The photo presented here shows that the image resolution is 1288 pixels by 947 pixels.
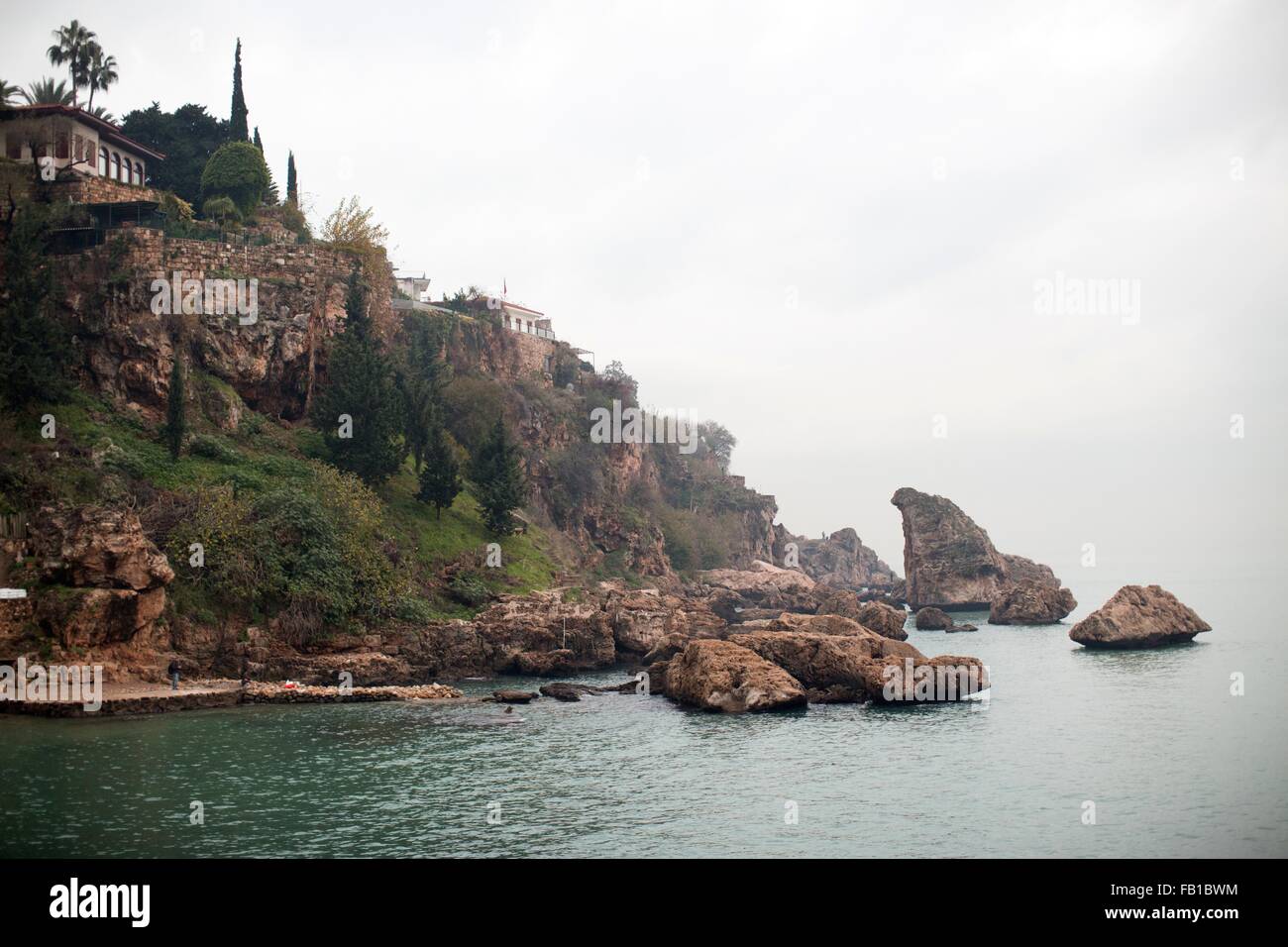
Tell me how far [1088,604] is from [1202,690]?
86070 millimetres

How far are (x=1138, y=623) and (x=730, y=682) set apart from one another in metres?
30.4

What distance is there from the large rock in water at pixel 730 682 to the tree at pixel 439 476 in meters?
20.4

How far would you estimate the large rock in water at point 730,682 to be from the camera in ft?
132

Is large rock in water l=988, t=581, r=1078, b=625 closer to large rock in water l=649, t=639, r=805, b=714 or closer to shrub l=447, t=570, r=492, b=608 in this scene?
large rock in water l=649, t=639, r=805, b=714

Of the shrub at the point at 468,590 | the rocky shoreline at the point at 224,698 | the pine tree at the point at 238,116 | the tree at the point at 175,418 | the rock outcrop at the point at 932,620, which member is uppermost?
the pine tree at the point at 238,116

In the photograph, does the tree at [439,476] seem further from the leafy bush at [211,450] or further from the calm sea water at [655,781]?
the calm sea water at [655,781]

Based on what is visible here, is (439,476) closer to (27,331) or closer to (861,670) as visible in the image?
(27,331)

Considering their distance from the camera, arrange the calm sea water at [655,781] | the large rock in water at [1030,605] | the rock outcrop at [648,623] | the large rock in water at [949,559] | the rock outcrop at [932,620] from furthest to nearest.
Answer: the large rock in water at [949,559]
the large rock in water at [1030,605]
the rock outcrop at [932,620]
the rock outcrop at [648,623]
the calm sea water at [655,781]

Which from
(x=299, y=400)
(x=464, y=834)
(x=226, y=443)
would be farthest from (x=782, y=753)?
(x=299, y=400)

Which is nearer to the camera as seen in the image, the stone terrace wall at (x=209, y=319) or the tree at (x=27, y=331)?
the tree at (x=27, y=331)

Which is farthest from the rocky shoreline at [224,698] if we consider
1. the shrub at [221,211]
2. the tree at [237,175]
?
the tree at [237,175]

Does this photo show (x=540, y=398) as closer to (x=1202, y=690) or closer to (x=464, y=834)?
(x=1202, y=690)

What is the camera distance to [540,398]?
8175cm

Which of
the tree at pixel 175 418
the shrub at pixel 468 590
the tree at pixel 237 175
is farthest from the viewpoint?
the tree at pixel 237 175
